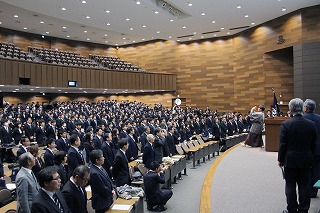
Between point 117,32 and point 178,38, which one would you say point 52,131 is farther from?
point 178,38

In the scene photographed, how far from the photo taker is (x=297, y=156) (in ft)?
13.8

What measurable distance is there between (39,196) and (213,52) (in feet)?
88.4

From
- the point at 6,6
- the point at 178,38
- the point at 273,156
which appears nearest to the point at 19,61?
the point at 6,6

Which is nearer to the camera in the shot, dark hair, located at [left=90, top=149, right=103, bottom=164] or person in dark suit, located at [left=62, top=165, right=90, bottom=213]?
person in dark suit, located at [left=62, top=165, right=90, bottom=213]

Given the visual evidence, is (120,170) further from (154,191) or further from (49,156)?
(49,156)

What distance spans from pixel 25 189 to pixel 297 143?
366cm

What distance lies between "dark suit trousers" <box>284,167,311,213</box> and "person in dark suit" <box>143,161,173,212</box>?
286cm

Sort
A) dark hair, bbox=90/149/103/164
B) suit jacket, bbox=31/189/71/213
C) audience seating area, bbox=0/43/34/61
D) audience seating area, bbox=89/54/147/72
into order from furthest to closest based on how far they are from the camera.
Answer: audience seating area, bbox=89/54/147/72 → audience seating area, bbox=0/43/34/61 → dark hair, bbox=90/149/103/164 → suit jacket, bbox=31/189/71/213

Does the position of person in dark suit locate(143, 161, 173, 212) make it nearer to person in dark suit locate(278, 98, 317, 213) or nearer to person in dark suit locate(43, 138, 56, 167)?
person in dark suit locate(43, 138, 56, 167)

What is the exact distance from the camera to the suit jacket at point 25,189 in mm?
3871

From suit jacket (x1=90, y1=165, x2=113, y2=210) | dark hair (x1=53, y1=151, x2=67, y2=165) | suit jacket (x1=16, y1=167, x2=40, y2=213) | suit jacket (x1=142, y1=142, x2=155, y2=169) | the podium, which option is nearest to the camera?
suit jacket (x1=16, y1=167, x2=40, y2=213)

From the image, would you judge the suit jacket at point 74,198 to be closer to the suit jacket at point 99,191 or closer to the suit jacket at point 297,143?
the suit jacket at point 99,191

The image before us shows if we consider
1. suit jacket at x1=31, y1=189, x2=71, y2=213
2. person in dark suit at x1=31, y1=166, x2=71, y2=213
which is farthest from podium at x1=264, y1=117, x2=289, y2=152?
suit jacket at x1=31, y1=189, x2=71, y2=213

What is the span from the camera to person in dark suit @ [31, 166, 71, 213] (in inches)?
124
